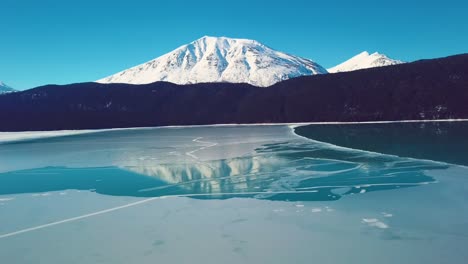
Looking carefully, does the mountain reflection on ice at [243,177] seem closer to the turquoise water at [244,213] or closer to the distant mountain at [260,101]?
the turquoise water at [244,213]

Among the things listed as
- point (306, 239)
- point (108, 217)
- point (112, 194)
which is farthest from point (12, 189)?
point (306, 239)

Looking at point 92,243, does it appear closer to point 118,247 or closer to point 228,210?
point 118,247

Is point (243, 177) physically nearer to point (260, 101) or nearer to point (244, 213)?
point (244, 213)

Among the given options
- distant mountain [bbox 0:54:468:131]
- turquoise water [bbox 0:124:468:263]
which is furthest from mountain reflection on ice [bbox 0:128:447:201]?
distant mountain [bbox 0:54:468:131]

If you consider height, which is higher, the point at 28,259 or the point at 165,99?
the point at 165,99

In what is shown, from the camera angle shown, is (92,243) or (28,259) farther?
(92,243)

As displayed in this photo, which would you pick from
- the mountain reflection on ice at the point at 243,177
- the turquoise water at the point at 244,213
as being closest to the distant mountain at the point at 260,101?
the mountain reflection on ice at the point at 243,177

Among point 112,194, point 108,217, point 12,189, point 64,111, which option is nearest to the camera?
point 108,217
